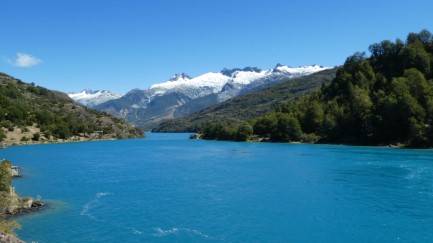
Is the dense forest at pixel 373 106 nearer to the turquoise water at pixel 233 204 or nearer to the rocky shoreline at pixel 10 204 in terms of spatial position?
the turquoise water at pixel 233 204

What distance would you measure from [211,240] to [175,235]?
11.2ft

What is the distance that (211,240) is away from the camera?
32375mm

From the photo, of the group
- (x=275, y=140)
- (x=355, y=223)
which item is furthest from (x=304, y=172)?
(x=275, y=140)

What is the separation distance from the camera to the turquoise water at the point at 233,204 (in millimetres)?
34062

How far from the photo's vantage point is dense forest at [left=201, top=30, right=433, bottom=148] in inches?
5069

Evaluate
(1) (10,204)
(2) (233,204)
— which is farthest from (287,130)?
(1) (10,204)

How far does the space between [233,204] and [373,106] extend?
11573 centimetres

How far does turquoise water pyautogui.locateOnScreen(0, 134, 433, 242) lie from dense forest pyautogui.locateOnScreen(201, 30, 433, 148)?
5976 cm

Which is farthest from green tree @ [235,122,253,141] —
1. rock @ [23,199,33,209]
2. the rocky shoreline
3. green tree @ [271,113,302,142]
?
rock @ [23,199,33,209]

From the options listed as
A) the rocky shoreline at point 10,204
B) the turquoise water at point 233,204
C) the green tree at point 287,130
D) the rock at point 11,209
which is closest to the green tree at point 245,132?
the green tree at point 287,130

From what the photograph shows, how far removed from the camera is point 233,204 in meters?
45.2

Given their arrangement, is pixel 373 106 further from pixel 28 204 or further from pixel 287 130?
pixel 28 204

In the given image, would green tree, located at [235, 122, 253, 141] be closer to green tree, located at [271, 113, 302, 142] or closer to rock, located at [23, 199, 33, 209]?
green tree, located at [271, 113, 302, 142]

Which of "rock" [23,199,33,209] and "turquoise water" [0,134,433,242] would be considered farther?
"rock" [23,199,33,209]
